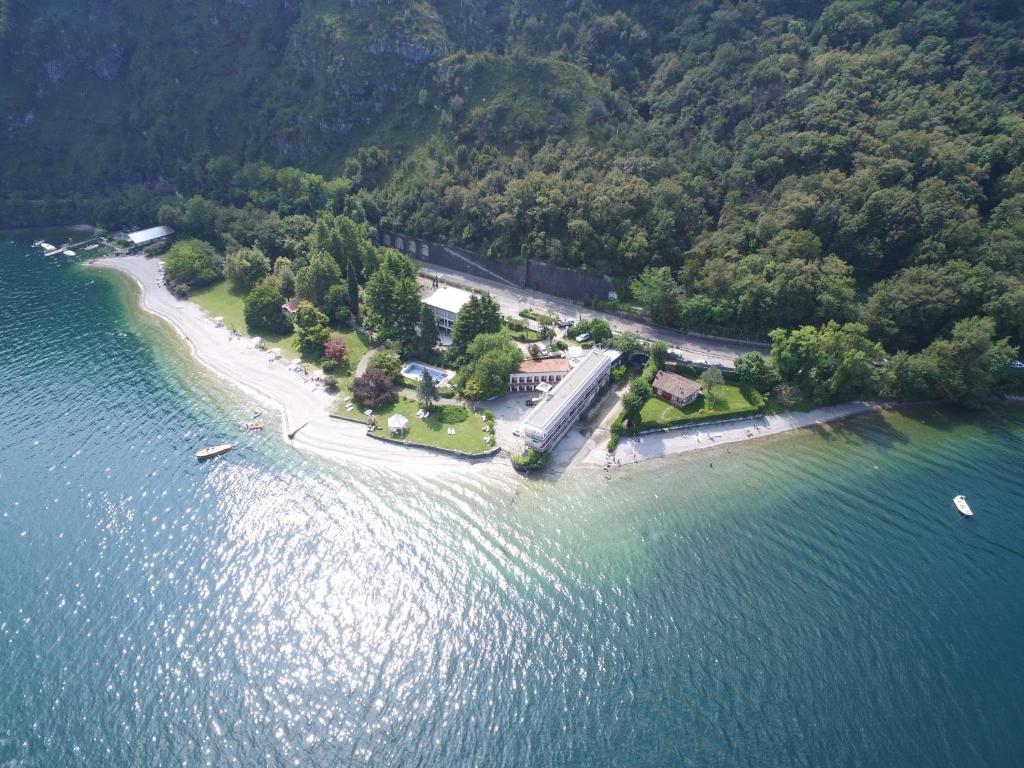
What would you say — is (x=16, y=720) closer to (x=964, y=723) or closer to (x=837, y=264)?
(x=964, y=723)

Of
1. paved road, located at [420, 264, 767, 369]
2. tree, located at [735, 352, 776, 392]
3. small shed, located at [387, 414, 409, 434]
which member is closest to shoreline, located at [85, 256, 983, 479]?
small shed, located at [387, 414, 409, 434]

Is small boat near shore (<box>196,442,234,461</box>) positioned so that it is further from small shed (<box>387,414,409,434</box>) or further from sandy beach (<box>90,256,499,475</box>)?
small shed (<box>387,414,409,434</box>)

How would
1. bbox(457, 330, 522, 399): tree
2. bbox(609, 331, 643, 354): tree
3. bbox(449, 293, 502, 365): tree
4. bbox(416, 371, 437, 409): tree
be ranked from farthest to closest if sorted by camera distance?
bbox(609, 331, 643, 354): tree < bbox(449, 293, 502, 365): tree < bbox(457, 330, 522, 399): tree < bbox(416, 371, 437, 409): tree

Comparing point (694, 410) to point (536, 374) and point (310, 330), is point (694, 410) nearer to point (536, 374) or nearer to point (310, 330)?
point (536, 374)

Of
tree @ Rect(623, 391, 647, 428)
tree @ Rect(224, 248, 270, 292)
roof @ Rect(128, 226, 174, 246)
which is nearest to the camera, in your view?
tree @ Rect(623, 391, 647, 428)

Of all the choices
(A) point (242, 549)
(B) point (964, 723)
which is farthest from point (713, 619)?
(A) point (242, 549)

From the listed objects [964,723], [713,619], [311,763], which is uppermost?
[964,723]
